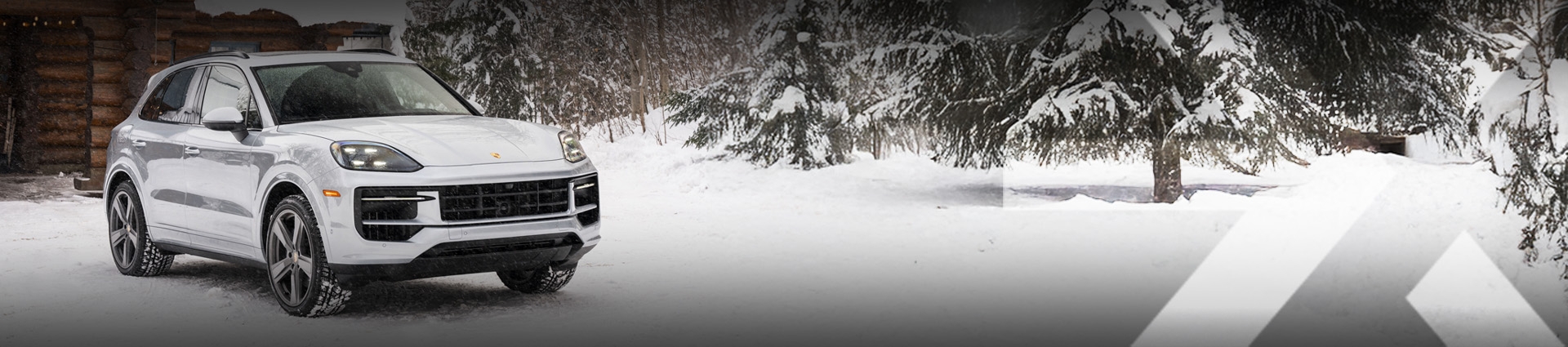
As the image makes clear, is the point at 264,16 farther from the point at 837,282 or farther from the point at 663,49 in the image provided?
the point at 663,49

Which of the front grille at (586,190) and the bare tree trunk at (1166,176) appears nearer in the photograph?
the front grille at (586,190)

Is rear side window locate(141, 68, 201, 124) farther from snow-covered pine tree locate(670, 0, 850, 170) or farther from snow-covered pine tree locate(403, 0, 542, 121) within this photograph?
snow-covered pine tree locate(403, 0, 542, 121)

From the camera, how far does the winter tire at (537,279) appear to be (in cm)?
778

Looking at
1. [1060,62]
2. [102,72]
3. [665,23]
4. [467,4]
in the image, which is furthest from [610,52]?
[1060,62]

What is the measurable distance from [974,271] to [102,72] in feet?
46.0

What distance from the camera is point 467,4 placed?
2586cm

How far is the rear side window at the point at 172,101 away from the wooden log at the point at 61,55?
40.8ft

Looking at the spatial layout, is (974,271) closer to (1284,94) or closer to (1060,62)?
(1060,62)

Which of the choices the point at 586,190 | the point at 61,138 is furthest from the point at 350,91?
the point at 61,138

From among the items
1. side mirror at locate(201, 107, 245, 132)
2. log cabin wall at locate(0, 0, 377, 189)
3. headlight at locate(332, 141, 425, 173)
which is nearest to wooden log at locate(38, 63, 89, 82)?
log cabin wall at locate(0, 0, 377, 189)

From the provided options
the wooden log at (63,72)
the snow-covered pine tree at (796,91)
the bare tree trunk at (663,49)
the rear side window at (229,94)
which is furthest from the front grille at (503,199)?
the bare tree trunk at (663,49)

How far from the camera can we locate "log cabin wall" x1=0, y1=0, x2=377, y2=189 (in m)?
17.6

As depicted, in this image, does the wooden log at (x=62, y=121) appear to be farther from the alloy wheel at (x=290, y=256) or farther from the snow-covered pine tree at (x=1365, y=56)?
the snow-covered pine tree at (x=1365, y=56)
